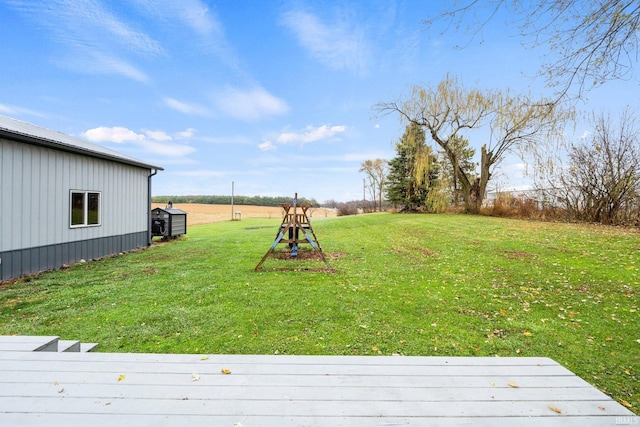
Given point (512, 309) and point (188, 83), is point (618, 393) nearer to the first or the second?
point (512, 309)

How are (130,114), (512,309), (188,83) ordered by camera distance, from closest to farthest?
(512,309), (188,83), (130,114)

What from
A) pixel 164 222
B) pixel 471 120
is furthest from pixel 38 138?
pixel 471 120

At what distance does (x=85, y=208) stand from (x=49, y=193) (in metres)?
1.14

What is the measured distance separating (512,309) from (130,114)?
19.3 meters

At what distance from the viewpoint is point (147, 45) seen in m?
11.0

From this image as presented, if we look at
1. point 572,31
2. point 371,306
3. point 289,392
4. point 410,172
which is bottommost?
point 371,306

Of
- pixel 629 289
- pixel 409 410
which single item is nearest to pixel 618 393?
pixel 409 410

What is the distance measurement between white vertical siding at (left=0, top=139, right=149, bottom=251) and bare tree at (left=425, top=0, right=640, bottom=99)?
849 cm

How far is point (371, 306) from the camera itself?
14.6 ft

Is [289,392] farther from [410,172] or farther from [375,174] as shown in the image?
[375,174]

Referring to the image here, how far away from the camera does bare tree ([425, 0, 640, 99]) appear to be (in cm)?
289

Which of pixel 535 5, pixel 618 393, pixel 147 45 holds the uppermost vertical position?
pixel 147 45

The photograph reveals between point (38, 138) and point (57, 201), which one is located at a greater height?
point (38, 138)

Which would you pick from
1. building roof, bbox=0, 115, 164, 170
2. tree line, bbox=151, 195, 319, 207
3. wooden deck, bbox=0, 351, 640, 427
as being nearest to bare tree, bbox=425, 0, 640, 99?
wooden deck, bbox=0, 351, 640, 427
